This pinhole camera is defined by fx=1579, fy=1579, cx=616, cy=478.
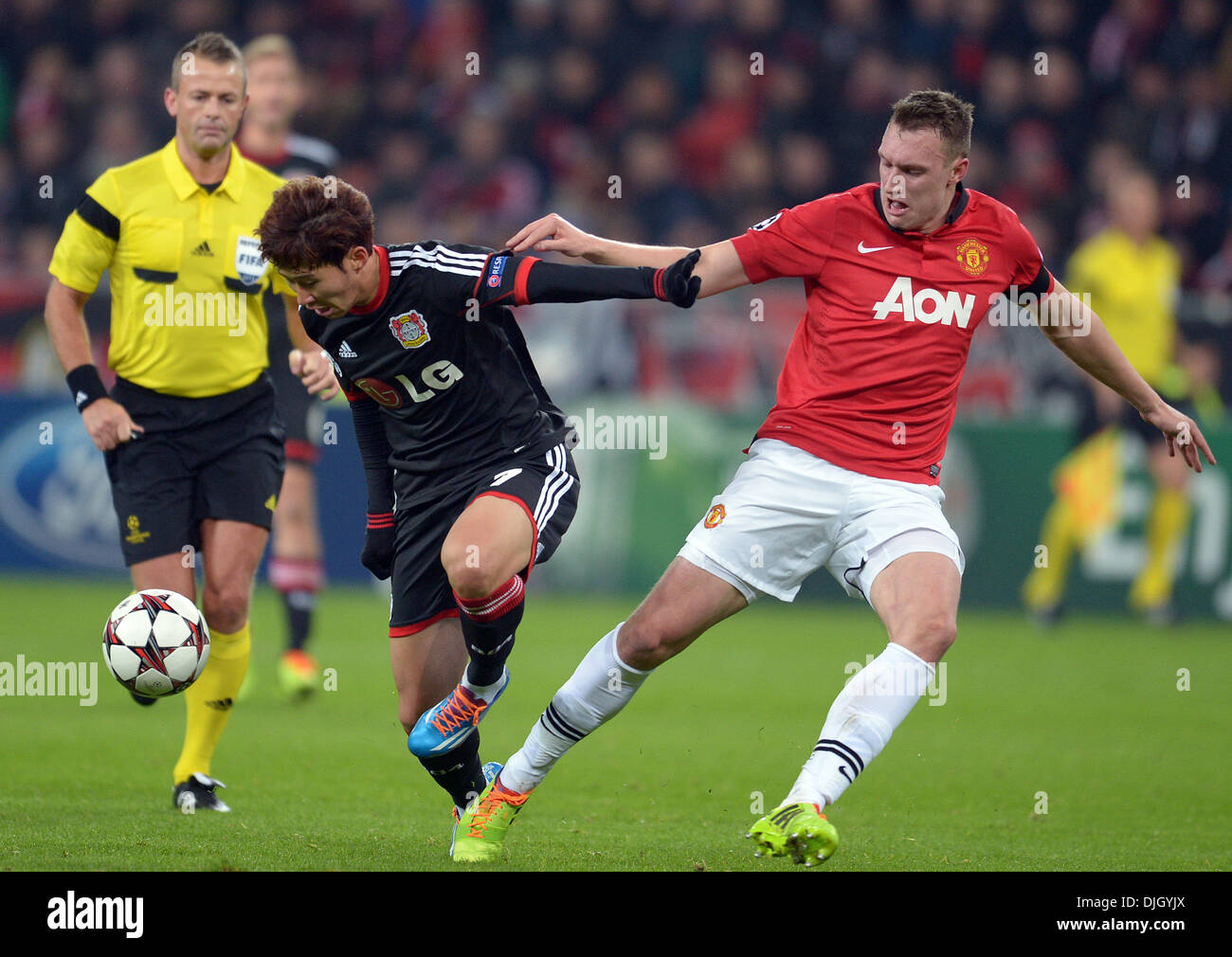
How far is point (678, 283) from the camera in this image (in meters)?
4.77

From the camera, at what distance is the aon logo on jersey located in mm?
5051

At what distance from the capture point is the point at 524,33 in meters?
16.6

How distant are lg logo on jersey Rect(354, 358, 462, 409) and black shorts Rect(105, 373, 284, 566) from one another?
113cm

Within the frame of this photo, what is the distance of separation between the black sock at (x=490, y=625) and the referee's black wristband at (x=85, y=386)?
1782 mm

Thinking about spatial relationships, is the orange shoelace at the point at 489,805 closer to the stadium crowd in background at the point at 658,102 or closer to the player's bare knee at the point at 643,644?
the player's bare knee at the point at 643,644

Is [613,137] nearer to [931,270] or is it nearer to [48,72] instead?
[48,72]

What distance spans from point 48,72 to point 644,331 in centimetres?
741

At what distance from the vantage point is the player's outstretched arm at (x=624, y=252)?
499 centimetres

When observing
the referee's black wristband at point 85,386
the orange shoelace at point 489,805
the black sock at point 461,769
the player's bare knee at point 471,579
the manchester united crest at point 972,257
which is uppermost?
the manchester united crest at point 972,257

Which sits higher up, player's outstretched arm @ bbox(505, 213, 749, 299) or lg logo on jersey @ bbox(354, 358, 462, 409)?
player's outstretched arm @ bbox(505, 213, 749, 299)
